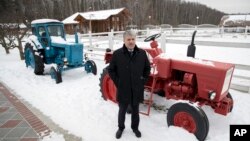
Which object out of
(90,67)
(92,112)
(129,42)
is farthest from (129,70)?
(90,67)

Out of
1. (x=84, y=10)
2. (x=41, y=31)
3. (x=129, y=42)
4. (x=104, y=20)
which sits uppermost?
(x=84, y=10)

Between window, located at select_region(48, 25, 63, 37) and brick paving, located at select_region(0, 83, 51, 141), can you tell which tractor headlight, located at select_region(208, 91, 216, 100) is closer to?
brick paving, located at select_region(0, 83, 51, 141)

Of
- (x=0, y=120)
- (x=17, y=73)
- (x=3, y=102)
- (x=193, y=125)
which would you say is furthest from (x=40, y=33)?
(x=193, y=125)

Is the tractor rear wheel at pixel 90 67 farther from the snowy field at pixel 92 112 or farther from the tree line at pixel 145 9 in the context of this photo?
the tree line at pixel 145 9

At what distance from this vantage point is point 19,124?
389 centimetres

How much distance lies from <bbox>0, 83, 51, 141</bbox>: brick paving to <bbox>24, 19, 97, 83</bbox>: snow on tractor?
6.49 feet

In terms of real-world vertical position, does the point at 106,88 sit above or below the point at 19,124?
above

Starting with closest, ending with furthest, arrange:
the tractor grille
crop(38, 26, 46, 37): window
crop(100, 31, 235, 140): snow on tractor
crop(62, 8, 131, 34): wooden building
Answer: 1. crop(100, 31, 235, 140): snow on tractor
2. the tractor grille
3. crop(38, 26, 46, 37): window
4. crop(62, 8, 131, 34): wooden building

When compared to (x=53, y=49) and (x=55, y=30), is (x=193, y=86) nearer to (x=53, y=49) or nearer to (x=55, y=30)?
(x=53, y=49)

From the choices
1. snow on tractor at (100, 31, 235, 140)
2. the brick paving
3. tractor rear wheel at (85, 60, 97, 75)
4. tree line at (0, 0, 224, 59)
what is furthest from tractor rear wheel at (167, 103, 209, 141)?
tree line at (0, 0, 224, 59)

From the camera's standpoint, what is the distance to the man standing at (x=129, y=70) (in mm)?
2988

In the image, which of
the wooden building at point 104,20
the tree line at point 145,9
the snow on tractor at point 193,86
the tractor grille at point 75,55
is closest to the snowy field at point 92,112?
the snow on tractor at point 193,86

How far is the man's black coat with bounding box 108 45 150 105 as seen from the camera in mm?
2994

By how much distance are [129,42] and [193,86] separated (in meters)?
1.36
